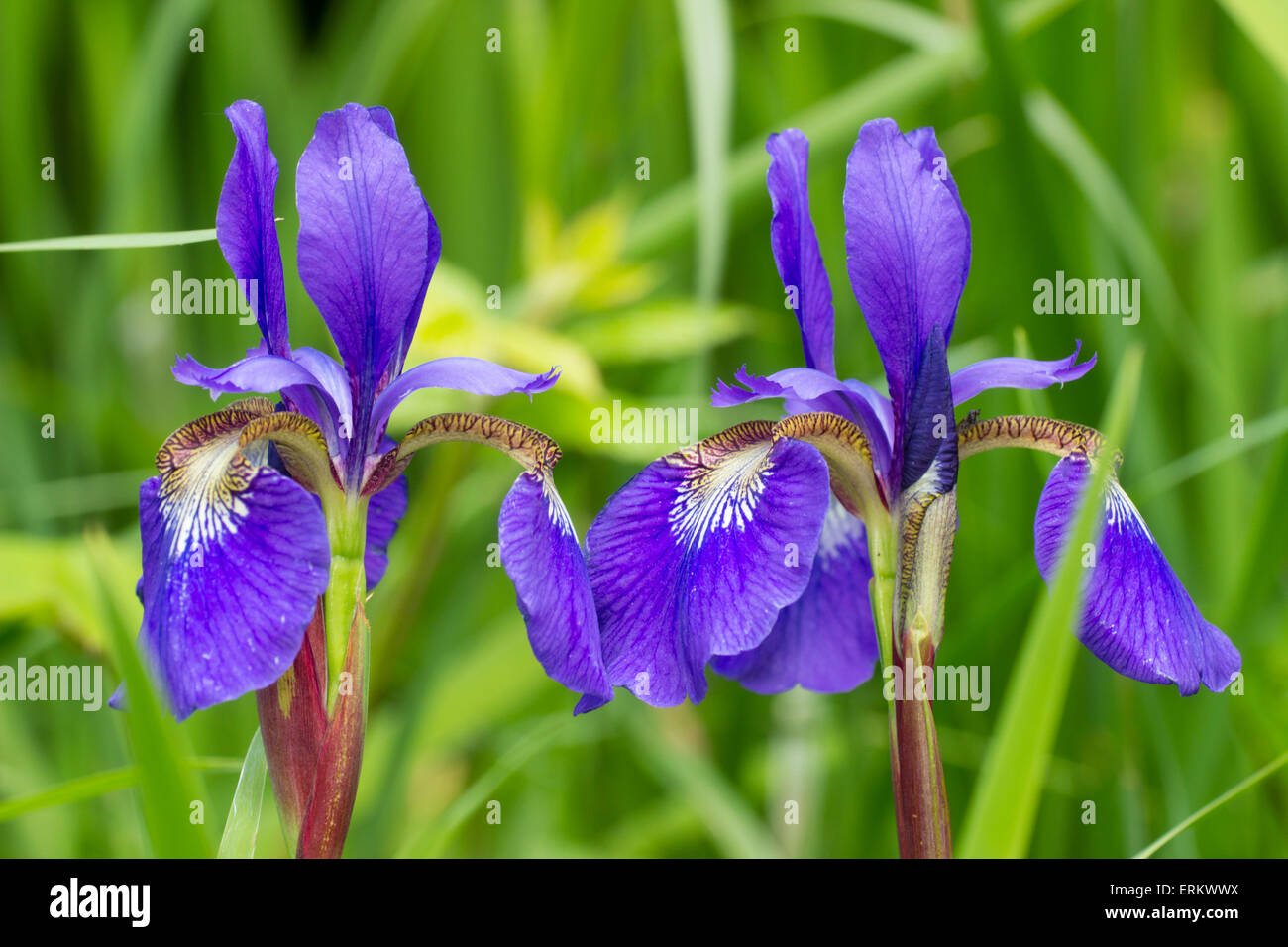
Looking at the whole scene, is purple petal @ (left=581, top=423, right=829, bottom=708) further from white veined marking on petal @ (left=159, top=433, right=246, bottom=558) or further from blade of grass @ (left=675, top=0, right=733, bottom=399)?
blade of grass @ (left=675, top=0, right=733, bottom=399)

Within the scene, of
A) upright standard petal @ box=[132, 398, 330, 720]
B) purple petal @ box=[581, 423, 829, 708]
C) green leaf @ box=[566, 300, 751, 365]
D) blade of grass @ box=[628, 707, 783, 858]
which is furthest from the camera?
blade of grass @ box=[628, 707, 783, 858]

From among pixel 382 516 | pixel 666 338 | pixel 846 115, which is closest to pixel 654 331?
pixel 666 338

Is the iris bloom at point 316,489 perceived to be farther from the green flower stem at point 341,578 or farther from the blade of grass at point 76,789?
the blade of grass at point 76,789

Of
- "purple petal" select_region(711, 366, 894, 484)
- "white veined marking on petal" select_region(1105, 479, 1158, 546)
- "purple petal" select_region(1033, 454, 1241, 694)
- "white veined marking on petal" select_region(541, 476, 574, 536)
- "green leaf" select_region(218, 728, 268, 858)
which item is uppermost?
"purple petal" select_region(711, 366, 894, 484)

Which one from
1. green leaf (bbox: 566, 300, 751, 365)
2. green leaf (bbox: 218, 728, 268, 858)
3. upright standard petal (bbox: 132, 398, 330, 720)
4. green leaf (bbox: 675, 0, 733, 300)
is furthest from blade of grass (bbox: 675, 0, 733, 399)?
Result: green leaf (bbox: 218, 728, 268, 858)

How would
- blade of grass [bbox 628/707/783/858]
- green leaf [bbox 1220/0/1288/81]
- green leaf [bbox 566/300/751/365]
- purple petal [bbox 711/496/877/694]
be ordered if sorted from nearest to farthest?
1. purple petal [bbox 711/496/877/694]
2. green leaf [bbox 1220/0/1288/81]
3. green leaf [bbox 566/300/751/365]
4. blade of grass [bbox 628/707/783/858]
